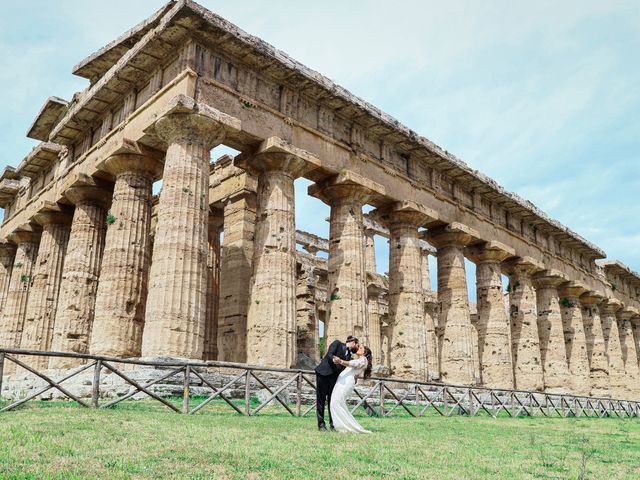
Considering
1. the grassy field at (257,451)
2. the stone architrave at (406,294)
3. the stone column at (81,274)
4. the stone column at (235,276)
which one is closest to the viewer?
the grassy field at (257,451)

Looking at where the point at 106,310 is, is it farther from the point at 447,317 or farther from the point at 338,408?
the point at 447,317

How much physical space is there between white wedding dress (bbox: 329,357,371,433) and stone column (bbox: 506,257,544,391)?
64.8ft

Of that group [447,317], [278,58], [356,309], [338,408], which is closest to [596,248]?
[447,317]

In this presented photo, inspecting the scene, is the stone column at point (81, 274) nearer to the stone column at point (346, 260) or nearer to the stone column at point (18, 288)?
the stone column at point (18, 288)

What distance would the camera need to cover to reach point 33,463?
16.3ft

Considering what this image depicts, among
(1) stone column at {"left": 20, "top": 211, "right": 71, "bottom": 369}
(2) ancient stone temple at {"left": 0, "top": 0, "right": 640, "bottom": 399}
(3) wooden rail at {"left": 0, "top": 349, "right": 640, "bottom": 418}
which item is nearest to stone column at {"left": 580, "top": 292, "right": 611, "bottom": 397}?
(2) ancient stone temple at {"left": 0, "top": 0, "right": 640, "bottom": 399}

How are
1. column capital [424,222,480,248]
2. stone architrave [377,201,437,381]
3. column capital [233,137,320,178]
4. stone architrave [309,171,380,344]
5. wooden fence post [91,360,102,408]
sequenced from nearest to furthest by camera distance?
1. wooden fence post [91,360,102,408]
2. column capital [233,137,320,178]
3. stone architrave [309,171,380,344]
4. stone architrave [377,201,437,381]
5. column capital [424,222,480,248]

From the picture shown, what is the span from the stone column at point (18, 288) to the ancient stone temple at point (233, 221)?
7 cm

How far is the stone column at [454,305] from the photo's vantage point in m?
23.3

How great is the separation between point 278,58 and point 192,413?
11389 millimetres

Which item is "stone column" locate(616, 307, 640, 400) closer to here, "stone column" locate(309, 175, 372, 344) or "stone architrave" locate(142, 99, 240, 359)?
"stone column" locate(309, 175, 372, 344)

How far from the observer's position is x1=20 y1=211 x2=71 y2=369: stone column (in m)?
20.9

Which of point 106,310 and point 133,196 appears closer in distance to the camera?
point 106,310

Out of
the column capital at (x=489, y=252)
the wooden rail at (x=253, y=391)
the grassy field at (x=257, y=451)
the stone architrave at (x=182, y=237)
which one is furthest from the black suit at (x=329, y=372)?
the column capital at (x=489, y=252)
